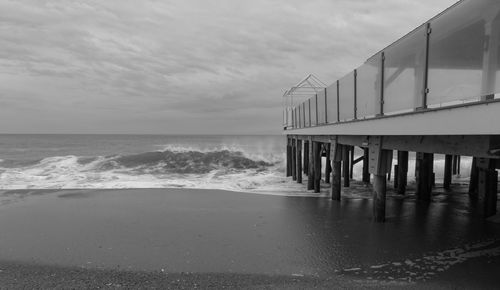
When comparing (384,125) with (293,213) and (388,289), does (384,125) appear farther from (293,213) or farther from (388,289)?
(293,213)

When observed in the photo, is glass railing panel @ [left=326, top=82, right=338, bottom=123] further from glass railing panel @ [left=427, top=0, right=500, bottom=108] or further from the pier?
glass railing panel @ [left=427, top=0, right=500, bottom=108]

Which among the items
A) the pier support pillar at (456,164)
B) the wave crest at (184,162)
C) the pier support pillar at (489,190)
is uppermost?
the pier support pillar at (489,190)

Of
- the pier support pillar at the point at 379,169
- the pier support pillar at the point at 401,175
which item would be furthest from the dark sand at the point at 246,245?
the pier support pillar at the point at 401,175

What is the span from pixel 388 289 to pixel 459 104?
238 cm

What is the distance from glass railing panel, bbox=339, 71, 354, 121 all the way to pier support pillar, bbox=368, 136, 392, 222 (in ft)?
3.13

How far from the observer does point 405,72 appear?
557 centimetres

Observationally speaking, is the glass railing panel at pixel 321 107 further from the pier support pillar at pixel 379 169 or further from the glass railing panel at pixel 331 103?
the pier support pillar at pixel 379 169

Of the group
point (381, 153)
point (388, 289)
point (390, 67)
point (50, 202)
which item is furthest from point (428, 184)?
point (50, 202)

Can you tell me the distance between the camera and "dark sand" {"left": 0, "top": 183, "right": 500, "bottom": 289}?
5074 mm

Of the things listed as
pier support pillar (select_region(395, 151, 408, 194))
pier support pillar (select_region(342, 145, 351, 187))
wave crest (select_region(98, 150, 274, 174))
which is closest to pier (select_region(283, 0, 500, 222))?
pier support pillar (select_region(342, 145, 351, 187))

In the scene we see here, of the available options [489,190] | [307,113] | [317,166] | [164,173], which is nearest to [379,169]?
[489,190]

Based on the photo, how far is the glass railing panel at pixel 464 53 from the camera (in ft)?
12.2

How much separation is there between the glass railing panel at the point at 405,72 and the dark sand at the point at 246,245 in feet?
7.82

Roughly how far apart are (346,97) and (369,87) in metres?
1.62
